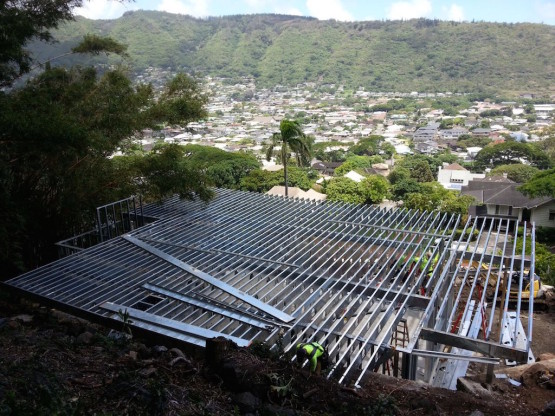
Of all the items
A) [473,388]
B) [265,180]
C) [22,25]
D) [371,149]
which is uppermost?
[22,25]

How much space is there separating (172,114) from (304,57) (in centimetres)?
10485

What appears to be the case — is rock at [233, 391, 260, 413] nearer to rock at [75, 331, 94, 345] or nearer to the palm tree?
rock at [75, 331, 94, 345]

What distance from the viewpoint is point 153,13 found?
104625 mm

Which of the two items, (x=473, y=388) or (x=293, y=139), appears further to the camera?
(x=293, y=139)

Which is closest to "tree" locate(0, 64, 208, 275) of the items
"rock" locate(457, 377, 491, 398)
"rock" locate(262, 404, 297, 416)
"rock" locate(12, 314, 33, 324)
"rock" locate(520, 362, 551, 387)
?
"rock" locate(12, 314, 33, 324)

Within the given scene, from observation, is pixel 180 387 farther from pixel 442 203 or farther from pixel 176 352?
pixel 442 203

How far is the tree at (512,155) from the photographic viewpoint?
41.0m

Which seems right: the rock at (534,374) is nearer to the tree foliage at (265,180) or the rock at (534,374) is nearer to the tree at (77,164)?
the tree at (77,164)

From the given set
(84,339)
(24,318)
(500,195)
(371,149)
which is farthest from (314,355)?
(371,149)

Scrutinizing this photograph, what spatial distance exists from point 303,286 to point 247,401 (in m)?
2.27

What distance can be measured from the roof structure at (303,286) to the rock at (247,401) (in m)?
0.72

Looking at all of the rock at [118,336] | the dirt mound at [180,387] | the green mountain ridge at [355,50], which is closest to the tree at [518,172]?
the dirt mound at [180,387]

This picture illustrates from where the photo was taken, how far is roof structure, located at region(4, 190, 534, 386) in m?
4.18

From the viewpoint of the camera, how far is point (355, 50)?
108 metres
